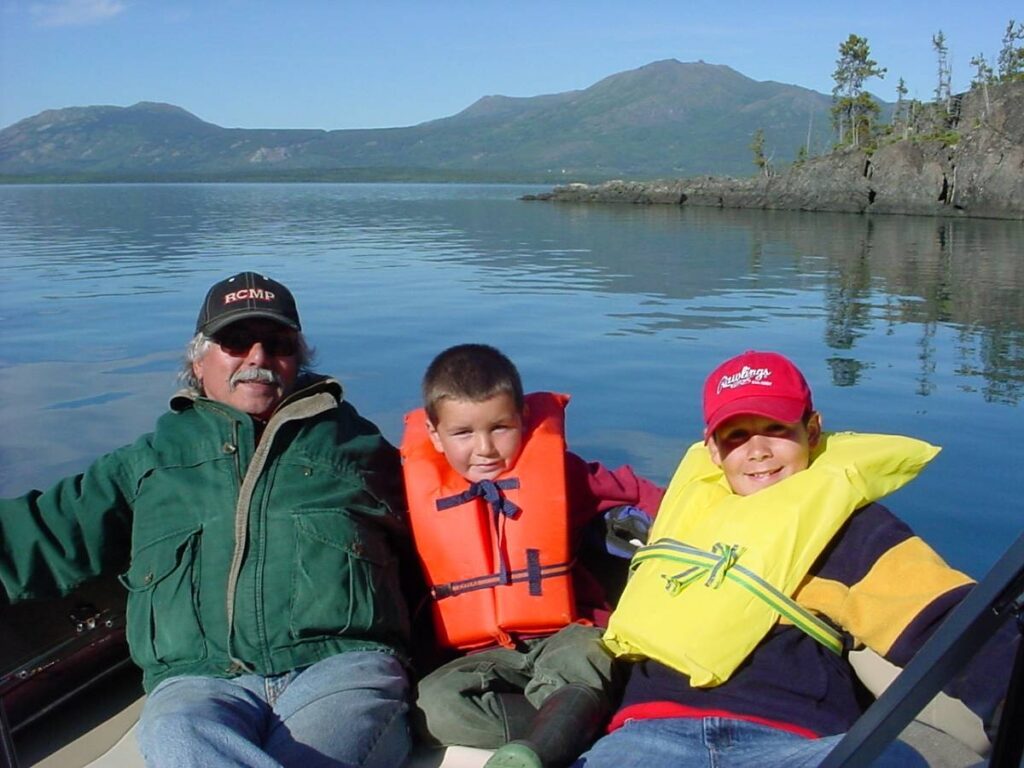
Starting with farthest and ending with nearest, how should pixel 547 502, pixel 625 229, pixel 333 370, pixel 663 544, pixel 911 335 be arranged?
pixel 625 229 < pixel 911 335 < pixel 333 370 < pixel 547 502 < pixel 663 544

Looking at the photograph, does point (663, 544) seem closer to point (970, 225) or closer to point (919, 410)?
point (919, 410)

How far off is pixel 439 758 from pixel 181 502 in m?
0.98

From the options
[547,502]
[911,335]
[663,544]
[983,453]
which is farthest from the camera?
[911,335]

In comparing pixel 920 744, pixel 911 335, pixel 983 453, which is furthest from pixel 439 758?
pixel 911 335

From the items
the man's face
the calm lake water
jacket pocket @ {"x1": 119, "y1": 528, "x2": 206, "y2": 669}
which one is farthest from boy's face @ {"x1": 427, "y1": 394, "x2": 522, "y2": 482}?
the calm lake water

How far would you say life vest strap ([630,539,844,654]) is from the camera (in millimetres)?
2502

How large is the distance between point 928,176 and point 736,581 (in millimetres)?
53672

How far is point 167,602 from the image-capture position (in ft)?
9.29

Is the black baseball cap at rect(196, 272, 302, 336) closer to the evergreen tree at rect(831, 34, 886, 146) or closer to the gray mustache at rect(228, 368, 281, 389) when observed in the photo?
the gray mustache at rect(228, 368, 281, 389)

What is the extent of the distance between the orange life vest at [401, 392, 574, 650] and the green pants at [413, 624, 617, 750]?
13cm

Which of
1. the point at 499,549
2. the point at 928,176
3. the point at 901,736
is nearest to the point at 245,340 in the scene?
the point at 499,549

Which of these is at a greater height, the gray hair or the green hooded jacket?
the gray hair

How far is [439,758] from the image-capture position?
9.41ft

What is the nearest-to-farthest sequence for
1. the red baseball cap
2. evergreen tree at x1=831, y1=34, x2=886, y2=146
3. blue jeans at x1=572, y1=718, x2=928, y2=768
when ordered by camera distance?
blue jeans at x1=572, y1=718, x2=928, y2=768 < the red baseball cap < evergreen tree at x1=831, y1=34, x2=886, y2=146
